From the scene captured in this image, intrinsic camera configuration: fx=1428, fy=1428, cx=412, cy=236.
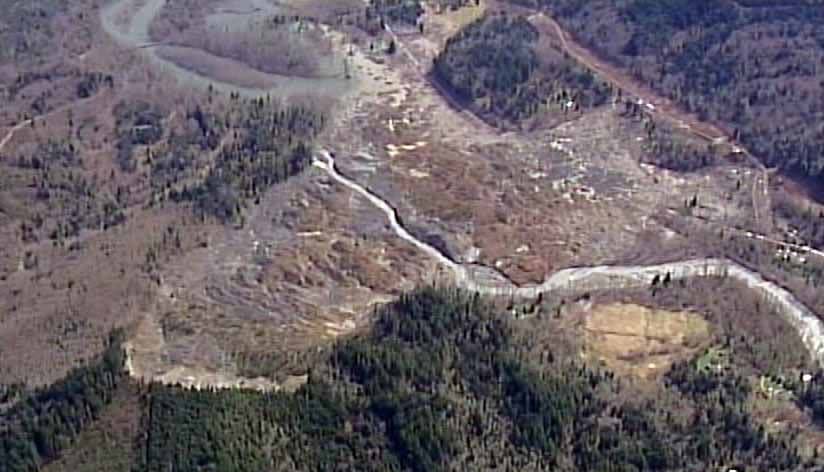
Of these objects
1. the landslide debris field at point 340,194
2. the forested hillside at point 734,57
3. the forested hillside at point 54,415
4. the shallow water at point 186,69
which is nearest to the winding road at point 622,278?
the landslide debris field at point 340,194

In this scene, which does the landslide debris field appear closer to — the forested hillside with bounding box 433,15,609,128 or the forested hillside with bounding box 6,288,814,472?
the forested hillside with bounding box 433,15,609,128

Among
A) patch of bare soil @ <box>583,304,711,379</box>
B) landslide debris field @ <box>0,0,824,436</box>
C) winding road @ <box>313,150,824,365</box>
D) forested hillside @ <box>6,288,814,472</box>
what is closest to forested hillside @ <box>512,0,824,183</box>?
landslide debris field @ <box>0,0,824,436</box>

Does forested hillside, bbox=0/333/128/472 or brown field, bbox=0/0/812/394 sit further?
brown field, bbox=0/0/812/394

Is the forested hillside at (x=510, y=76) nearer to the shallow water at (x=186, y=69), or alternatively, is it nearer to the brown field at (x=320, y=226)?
the brown field at (x=320, y=226)

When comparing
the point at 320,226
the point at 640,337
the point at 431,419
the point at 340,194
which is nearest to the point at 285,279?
the point at 320,226

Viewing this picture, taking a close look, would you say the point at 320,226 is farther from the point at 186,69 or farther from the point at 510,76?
the point at 186,69

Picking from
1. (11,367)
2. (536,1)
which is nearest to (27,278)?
(11,367)
